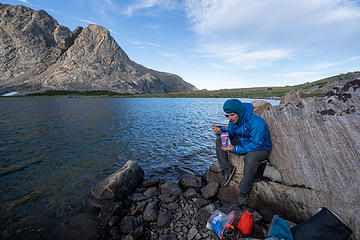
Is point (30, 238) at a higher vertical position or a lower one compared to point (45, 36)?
lower

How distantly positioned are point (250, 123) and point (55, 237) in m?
7.49

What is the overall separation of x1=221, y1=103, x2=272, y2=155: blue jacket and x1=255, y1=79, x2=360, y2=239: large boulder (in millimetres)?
583

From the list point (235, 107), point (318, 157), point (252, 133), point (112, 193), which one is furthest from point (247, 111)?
point (112, 193)

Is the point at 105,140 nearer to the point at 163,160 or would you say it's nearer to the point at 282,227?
the point at 163,160

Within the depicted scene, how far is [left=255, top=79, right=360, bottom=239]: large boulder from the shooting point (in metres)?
4.42

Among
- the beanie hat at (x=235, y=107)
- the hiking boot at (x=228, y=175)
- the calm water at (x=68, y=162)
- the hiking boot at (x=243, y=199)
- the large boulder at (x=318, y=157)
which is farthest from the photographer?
the hiking boot at (x=228, y=175)

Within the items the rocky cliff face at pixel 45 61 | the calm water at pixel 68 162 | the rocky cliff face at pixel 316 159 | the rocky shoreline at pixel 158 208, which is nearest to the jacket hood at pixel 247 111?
the rocky cliff face at pixel 316 159

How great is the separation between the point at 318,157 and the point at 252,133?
6.50ft

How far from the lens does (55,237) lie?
5.14 meters

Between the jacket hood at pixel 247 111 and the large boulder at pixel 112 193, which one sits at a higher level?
the jacket hood at pixel 247 111

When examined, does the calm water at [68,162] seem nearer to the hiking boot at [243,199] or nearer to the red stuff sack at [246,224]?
the hiking boot at [243,199]

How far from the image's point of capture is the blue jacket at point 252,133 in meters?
5.79

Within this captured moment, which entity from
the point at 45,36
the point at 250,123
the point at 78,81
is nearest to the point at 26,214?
the point at 250,123

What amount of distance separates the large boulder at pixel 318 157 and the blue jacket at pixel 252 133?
1.91 feet
